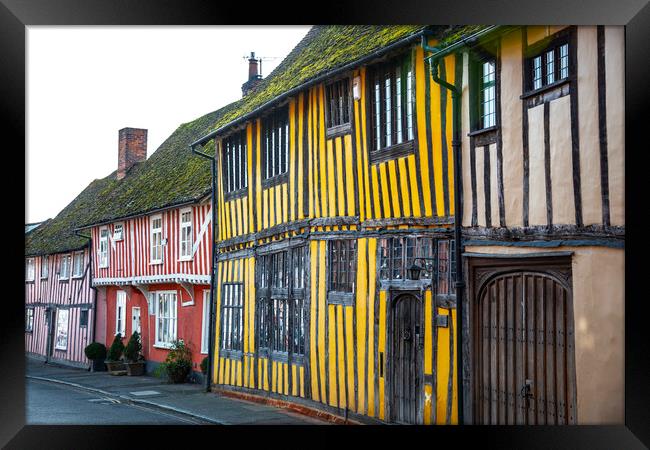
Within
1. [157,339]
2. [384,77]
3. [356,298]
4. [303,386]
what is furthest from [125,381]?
[384,77]

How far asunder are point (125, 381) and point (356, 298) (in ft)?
15.3

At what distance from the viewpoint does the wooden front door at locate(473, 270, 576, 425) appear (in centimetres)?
646

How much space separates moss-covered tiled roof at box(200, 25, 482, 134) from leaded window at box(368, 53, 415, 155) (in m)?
0.27

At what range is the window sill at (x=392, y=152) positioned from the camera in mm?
7945

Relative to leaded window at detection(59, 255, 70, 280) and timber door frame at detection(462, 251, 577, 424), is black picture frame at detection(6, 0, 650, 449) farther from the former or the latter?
leaded window at detection(59, 255, 70, 280)

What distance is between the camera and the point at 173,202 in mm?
12438

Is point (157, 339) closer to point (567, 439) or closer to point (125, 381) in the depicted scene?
point (125, 381)

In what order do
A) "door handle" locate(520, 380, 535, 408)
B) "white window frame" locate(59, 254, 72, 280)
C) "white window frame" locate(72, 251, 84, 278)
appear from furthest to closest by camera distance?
"white window frame" locate(72, 251, 84, 278) < "white window frame" locate(59, 254, 72, 280) < "door handle" locate(520, 380, 535, 408)

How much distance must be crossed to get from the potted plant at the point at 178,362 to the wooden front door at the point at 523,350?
5.53 m

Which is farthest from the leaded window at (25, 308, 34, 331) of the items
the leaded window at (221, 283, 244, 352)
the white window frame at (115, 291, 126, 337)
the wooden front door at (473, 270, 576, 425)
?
the wooden front door at (473, 270, 576, 425)

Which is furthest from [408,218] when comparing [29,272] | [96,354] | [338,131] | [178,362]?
[96,354]

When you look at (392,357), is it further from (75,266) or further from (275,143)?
(75,266)

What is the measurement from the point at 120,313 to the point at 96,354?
3.91 ft

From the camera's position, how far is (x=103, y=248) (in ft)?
47.0
